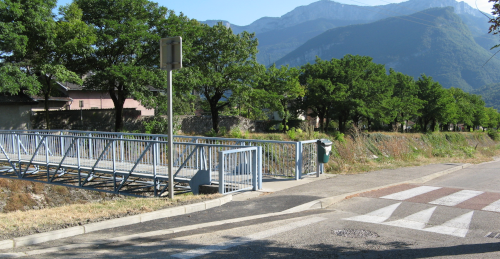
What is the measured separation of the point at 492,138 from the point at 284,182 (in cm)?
8007

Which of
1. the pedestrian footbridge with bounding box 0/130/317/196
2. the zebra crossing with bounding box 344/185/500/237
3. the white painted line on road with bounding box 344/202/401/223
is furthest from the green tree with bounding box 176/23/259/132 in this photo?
the white painted line on road with bounding box 344/202/401/223

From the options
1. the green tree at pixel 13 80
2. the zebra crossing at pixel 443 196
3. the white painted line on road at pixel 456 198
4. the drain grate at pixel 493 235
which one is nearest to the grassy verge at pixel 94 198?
the zebra crossing at pixel 443 196

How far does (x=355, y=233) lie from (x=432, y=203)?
337cm

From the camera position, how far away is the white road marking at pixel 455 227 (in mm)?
6148

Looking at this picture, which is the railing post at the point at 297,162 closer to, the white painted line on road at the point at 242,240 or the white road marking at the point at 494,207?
the white painted line on road at the point at 242,240

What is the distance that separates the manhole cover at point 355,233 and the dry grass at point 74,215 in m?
3.28

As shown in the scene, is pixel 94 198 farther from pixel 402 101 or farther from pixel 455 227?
pixel 402 101

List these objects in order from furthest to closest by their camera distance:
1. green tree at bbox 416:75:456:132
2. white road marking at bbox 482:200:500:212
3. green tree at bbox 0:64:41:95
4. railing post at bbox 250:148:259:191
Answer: green tree at bbox 416:75:456:132, green tree at bbox 0:64:41:95, railing post at bbox 250:148:259:191, white road marking at bbox 482:200:500:212

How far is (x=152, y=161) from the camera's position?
1260 centimetres

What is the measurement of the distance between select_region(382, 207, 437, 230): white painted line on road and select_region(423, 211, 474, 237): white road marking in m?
0.23

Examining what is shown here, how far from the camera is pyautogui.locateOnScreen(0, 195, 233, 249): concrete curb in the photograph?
5293 mm

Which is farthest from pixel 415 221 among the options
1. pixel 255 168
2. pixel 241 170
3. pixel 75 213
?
pixel 75 213

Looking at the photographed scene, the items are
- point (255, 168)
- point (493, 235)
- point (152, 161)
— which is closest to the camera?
point (493, 235)

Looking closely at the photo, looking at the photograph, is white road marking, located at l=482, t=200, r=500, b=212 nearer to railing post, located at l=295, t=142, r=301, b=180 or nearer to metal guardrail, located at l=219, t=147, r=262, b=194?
railing post, located at l=295, t=142, r=301, b=180
